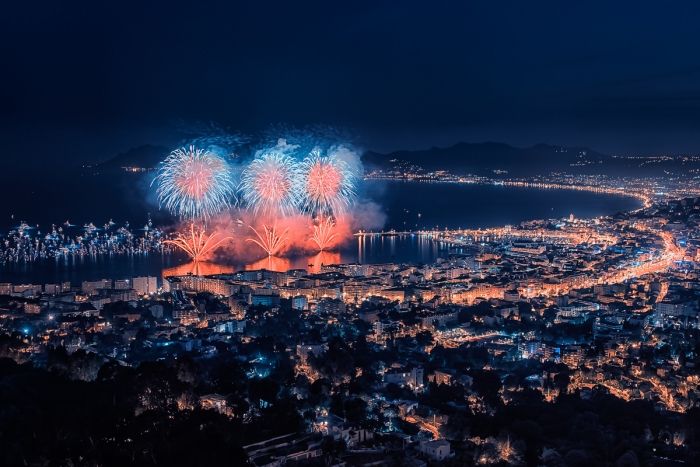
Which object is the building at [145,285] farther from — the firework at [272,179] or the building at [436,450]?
the building at [436,450]

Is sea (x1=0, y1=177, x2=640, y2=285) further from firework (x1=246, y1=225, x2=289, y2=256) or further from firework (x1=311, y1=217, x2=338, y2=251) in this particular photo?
firework (x1=246, y1=225, x2=289, y2=256)

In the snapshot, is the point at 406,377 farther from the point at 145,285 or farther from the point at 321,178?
the point at 321,178

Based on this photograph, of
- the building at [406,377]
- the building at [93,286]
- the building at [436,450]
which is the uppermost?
the building at [93,286]

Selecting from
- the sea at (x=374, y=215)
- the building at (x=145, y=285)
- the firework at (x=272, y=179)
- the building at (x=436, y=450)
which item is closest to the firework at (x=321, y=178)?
the firework at (x=272, y=179)

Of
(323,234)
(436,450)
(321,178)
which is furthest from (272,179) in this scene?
(436,450)

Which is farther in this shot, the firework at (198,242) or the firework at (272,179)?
the firework at (198,242)

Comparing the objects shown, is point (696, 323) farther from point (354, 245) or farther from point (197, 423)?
point (354, 245)

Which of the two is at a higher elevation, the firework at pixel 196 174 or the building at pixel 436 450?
the firework at pixel 196 174
